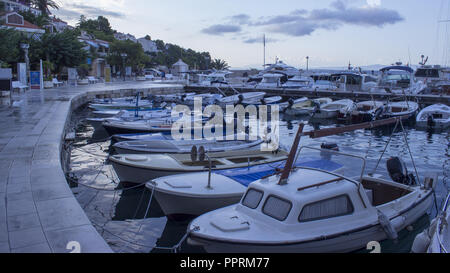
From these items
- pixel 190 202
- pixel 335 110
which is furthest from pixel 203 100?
pixel 190 202

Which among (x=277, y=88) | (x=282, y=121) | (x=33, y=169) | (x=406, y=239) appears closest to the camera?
(x=406, y=239)

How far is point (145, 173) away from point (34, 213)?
4.49 metres

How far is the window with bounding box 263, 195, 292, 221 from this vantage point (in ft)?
22.2

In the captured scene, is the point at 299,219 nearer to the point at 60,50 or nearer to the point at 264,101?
the point at 264,101

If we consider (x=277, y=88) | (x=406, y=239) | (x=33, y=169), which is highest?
(x=277, y=88)

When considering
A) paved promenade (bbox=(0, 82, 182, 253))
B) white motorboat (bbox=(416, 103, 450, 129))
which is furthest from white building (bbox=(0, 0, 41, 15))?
white motorboat (bbox=(416, 103, 450, 129))

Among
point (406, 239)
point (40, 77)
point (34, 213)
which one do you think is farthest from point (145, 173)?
point (40, 77)

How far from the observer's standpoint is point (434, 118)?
25656 mm

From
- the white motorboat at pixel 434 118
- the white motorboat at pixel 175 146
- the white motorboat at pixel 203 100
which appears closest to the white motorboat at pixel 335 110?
the white motorboat at pixel 434 118

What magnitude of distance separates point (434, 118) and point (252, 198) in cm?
2270

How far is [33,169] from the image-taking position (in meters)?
9.55

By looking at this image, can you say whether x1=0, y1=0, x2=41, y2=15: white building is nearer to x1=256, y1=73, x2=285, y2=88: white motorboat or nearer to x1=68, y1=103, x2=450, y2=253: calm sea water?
x1=256, y1=73, x2=285, y2=88: white motorboat

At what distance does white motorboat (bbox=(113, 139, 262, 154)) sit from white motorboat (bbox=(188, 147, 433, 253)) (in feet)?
Answer: 19.7

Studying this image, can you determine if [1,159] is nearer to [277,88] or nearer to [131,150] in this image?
[131,150]
